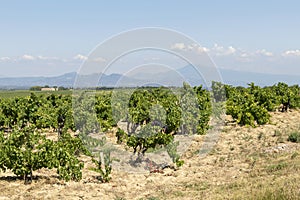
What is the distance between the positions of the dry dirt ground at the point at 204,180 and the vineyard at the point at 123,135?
13 cm

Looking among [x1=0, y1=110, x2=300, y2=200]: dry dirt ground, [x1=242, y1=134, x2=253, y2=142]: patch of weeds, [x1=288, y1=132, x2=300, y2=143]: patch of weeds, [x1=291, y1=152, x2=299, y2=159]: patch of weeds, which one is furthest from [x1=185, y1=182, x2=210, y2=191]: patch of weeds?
[x1=242, y1=134, x2=253, y2=142]: patch of weeds

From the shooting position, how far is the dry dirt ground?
11.4m

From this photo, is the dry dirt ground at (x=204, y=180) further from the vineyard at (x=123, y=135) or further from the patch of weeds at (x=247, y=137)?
the patch of weeds at (x=247, y=137)

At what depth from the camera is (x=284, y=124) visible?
3111cm

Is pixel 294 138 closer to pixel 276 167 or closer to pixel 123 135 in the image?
pixel 276 167

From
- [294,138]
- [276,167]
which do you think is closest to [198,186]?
[276,167]

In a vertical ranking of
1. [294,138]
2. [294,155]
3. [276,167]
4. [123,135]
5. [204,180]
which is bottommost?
[204,180]

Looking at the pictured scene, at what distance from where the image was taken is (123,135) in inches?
905

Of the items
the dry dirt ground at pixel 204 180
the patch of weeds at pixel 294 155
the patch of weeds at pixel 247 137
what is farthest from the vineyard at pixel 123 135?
the patch of weeds at pixel 294 155

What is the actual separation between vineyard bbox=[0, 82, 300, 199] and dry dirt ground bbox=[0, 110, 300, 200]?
0.13 meters

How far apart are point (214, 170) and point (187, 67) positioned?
553 centimetres

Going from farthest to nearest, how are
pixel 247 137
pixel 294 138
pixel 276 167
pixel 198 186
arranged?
1. pixel 247 137
2. pixel 294 138
3. pixel 276 167
4. pixel 198 186

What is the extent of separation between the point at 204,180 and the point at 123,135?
29.4ft

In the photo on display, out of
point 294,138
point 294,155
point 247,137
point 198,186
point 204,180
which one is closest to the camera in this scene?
point 198,186
